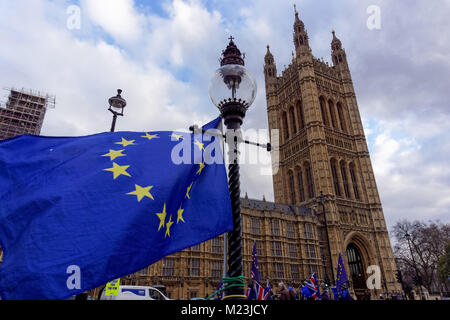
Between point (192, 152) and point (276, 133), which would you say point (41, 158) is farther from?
point (276, 133)

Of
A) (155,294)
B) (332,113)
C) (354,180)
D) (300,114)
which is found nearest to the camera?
(155,294)

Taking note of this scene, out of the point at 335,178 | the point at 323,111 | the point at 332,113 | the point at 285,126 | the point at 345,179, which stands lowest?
the point at 335,178

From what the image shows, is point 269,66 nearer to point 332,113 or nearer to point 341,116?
point 332,113

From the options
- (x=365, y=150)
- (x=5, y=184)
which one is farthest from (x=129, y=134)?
(x=365, y=150)

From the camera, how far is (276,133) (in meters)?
59.5

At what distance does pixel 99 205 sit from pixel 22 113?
199ft

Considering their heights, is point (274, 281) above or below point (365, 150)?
below

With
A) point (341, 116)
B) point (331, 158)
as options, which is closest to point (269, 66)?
point (341, 116)

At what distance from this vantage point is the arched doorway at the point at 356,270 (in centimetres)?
4413

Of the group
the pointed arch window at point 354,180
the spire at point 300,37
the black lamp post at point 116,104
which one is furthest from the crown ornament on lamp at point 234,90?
the spire at point 300,37

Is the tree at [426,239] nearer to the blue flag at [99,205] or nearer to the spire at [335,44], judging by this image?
the spire at [335,44]

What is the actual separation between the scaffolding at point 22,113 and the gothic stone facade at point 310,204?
40.8 meters

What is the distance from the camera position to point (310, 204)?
49750 mm
